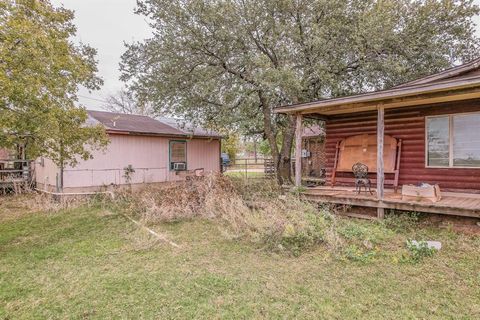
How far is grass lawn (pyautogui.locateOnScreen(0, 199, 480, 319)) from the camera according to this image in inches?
130

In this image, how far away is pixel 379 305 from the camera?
10.9 ft

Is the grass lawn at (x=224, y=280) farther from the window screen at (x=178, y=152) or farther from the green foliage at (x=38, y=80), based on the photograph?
the window screen at (x=178, y=152)

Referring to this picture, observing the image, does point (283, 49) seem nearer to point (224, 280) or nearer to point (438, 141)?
point (438, 141)

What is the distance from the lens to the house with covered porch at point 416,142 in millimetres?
6199

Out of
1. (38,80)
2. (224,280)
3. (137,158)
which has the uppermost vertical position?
(38,80)

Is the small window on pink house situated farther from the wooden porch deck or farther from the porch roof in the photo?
the wooden porch deck

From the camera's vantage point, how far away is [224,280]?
13.2 ft

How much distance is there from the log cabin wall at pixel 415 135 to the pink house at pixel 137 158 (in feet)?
23.7

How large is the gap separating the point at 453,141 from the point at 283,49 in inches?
229

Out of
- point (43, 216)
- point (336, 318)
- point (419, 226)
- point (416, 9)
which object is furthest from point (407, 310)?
point (416, 9)

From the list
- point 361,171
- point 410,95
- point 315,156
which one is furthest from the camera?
point 315,156

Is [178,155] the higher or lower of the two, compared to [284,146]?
lower

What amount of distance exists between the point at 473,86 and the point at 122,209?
Result: 28.5 ft

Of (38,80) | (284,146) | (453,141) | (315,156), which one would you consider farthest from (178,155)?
(453,141)
